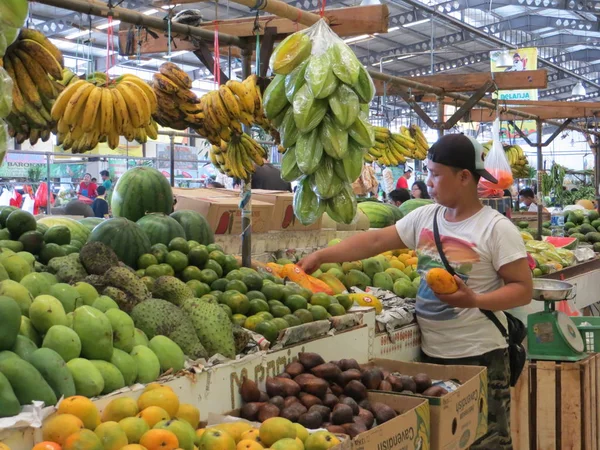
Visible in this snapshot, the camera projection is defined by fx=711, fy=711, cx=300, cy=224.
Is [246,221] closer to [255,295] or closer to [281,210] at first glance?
[255,295]

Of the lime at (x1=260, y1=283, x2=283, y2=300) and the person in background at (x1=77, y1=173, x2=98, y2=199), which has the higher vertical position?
the person in background at (x1=77, y1=173, x2=98, y2=199)

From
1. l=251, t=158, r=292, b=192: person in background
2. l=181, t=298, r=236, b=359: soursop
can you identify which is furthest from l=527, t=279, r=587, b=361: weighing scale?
l=251, t=158, r=292, b=192: person in background

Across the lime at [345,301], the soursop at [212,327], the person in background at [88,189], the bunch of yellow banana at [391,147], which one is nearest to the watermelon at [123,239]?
→ the soursop at [212,327]

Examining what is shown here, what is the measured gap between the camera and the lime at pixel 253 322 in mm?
2518

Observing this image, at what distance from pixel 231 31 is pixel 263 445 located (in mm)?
2180

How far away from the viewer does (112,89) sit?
2590mm

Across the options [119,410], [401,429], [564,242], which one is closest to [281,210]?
[401,429]

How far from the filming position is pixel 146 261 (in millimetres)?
2734

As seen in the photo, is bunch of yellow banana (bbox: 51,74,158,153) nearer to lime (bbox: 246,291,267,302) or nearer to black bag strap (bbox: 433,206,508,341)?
lime (bbox: 246,291,267,302)

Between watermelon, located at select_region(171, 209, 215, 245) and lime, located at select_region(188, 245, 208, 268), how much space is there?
1.56 feet

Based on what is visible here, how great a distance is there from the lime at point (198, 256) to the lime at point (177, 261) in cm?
4

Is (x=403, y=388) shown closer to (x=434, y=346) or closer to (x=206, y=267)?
(x=434, y=346)

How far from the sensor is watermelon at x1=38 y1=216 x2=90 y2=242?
10.1 ft

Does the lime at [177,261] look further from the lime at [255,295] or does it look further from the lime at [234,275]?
the lime at [255,295]
